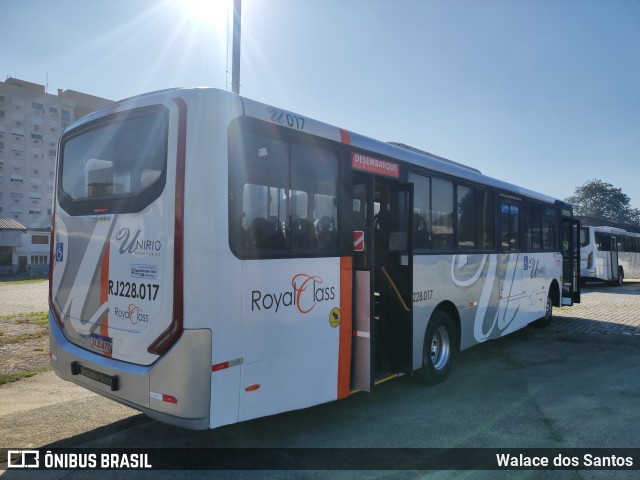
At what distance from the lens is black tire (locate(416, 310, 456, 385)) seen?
6.68 m

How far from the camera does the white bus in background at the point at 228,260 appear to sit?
389 centimetres

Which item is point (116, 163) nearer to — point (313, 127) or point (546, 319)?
point (313, 127)

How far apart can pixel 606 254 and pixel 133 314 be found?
27.5 meters

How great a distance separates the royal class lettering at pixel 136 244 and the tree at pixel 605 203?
368ft

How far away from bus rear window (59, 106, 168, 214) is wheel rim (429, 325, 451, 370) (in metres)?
4.72

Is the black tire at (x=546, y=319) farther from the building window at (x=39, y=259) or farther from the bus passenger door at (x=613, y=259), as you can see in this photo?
the building window at (x=39, y=259)

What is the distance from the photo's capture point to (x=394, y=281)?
20.1 feet

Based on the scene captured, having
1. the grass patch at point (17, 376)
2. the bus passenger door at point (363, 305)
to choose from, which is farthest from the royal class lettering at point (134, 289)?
the grass patch at point (17, 376)

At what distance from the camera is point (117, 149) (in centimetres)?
462

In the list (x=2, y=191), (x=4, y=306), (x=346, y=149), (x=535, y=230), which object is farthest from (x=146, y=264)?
(x=2, y=191)

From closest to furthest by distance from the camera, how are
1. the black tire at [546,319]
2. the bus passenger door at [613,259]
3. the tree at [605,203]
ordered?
the black tire at [546,319]
the bus passenger door at [613,259]
the tree at [605,203]

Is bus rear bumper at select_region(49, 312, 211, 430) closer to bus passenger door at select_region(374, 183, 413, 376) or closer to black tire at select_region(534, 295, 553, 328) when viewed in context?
bus passenger door at select_region(374, 183, 413, 376)

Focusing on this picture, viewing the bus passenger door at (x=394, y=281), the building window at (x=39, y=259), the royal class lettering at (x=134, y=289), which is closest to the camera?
the royal class lettering at (x=134, y=289)

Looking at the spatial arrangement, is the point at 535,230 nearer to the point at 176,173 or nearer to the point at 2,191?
the point at 176,173
